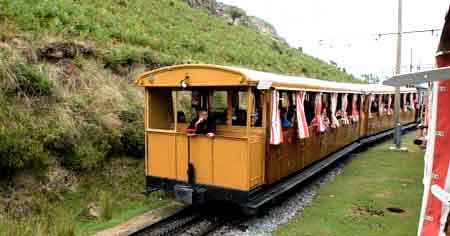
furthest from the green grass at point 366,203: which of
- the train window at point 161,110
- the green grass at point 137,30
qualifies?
the green grass at point 137,30

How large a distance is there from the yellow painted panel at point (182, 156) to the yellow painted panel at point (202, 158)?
16 cm

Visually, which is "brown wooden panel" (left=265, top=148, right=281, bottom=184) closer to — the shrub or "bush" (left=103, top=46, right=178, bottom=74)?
the shrub

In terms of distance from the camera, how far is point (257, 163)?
723 cm

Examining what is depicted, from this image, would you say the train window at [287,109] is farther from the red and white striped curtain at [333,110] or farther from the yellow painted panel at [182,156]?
the red and white striped curtain at [333,110]

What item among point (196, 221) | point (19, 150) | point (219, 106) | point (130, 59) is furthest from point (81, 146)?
point (130, 59)

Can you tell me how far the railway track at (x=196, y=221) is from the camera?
669 cm

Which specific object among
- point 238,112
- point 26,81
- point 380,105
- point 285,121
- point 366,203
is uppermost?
point 26,81

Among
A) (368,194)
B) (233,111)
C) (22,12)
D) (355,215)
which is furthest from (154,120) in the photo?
(22,12)

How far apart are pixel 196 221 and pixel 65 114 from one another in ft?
12.4

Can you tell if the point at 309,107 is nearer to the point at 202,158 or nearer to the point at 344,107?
the point at 344,107

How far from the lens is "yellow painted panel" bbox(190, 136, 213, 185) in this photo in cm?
718

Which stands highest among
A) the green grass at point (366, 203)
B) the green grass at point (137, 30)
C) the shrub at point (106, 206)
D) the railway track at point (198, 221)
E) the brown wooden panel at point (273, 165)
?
the green grass at point (137, 30)

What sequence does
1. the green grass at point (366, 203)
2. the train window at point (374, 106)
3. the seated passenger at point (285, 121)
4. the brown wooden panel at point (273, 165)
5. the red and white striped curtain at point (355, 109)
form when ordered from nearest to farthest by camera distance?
the green grass at point (366, 203), the brown wooden panel at point (273, 165), the seated passenger at point (285, 121), the red and white striped curtain at point (355, 109), the train window at point (374, 106)

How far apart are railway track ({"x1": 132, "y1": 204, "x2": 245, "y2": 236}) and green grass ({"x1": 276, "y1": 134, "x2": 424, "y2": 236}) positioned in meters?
1.18
